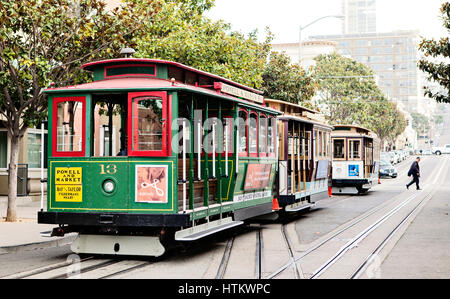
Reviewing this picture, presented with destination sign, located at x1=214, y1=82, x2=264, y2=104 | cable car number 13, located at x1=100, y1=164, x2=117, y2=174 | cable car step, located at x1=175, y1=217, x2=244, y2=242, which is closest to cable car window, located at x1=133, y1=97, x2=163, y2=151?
cable car number 13, located at x1=100, y1=164, x2=117, y2=174

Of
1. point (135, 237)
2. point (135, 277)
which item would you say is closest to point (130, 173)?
point (135, 237)

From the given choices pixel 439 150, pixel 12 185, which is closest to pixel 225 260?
pixel 12 185

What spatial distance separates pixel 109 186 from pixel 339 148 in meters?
19.5

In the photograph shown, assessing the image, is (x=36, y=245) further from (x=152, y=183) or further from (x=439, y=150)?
(x=439, y=150)

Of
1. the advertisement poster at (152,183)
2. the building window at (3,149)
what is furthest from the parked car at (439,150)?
the advertisement poster at (152,183)

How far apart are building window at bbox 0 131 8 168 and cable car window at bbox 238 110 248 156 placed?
40.5 ft

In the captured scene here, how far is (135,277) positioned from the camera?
8133 millimetres

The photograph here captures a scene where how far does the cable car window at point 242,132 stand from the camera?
469 inches

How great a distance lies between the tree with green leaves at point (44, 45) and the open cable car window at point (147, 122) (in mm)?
5100

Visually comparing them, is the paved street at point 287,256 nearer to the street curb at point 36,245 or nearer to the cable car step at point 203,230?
the street curb at point 36,245

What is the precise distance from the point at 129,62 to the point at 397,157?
64638 millimetres

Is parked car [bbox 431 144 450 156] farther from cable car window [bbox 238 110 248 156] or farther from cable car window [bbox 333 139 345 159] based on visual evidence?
cable car window [bbox 238 110 248 156]

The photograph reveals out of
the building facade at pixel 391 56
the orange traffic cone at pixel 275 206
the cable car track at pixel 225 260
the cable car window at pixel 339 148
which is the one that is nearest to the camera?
the cable car track at pixel 225 260

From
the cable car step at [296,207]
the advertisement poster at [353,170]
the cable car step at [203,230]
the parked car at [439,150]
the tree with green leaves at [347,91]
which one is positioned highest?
the tree with green leaves at [347,91]
